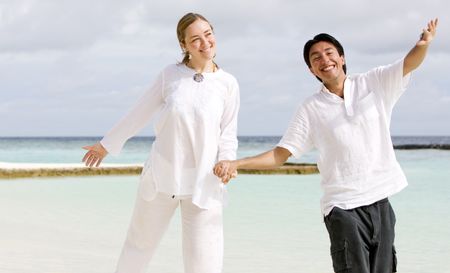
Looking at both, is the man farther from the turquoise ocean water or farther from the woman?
the turquoise ocean water

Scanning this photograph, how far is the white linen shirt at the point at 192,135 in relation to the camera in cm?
308

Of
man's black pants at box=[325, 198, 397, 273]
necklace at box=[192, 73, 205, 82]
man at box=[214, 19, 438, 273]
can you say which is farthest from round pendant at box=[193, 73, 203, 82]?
man's black pants at box=[325, 198, 397, 273]

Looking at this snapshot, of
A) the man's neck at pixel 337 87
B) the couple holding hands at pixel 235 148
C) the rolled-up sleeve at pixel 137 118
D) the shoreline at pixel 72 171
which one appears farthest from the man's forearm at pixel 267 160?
the shoreline at pixel 72 171

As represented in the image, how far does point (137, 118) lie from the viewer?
3355mm

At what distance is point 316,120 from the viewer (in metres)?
2.84

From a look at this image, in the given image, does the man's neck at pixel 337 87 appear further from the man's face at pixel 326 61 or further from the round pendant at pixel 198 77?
the round pendant at pixel 198 77

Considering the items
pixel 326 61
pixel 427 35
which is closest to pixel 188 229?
pixel 326 61

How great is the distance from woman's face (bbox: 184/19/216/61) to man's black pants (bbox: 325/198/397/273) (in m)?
Answer: 0.87

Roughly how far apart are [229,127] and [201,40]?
383 mm

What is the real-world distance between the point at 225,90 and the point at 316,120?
1.57 feet

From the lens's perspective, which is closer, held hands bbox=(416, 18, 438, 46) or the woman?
held hands bbox=(416, 18, 438, 46)

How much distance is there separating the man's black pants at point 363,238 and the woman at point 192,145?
58cm

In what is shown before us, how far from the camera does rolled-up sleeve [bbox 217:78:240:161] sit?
10.1ft

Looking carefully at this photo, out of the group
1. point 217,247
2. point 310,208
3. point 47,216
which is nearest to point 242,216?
point 310,208
